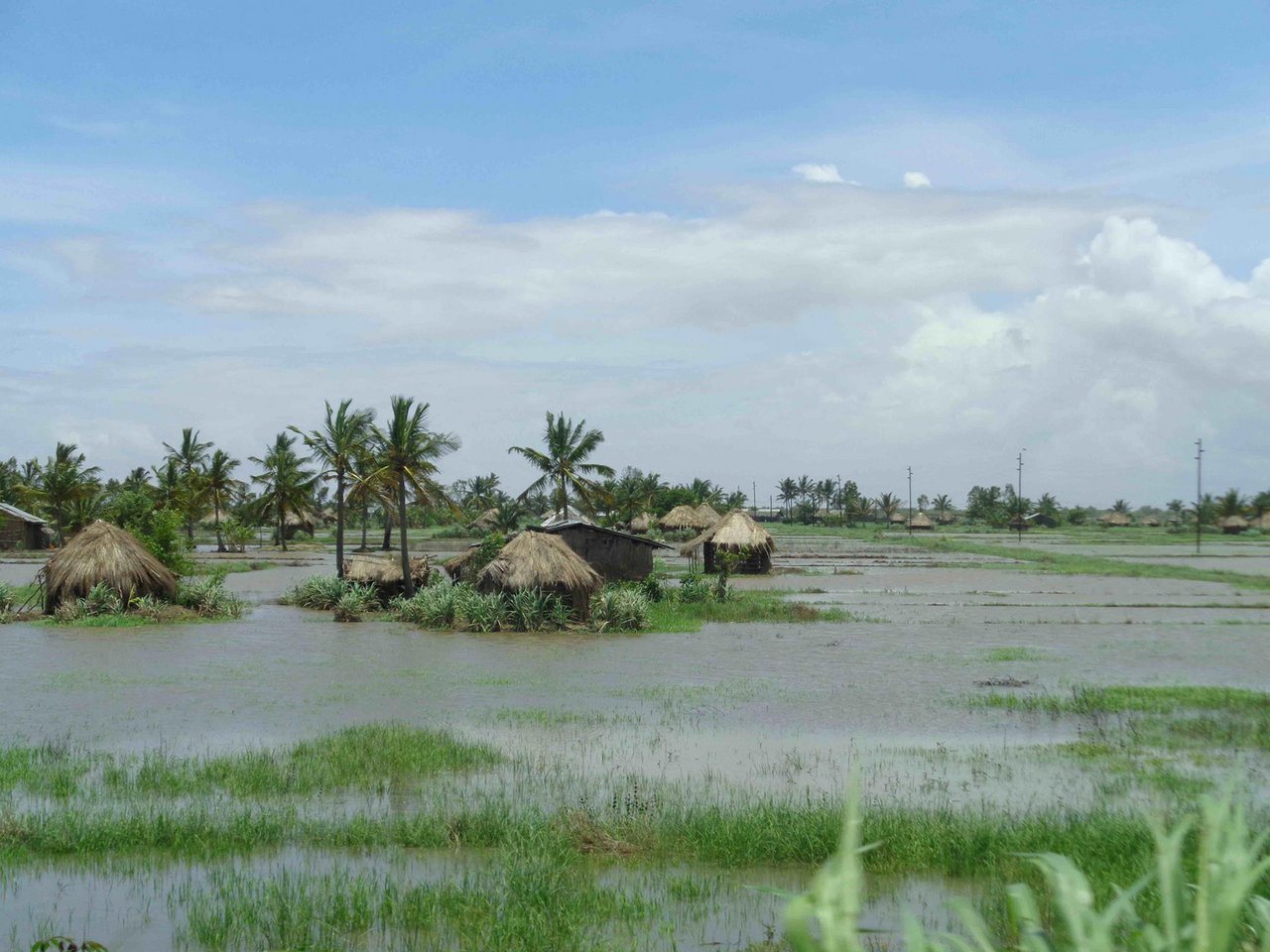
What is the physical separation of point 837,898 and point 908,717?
13.2m

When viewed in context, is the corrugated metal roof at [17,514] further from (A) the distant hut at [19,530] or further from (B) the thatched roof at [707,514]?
(B) the thatched roof at [707,514]

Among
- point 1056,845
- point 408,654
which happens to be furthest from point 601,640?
point 1056,845

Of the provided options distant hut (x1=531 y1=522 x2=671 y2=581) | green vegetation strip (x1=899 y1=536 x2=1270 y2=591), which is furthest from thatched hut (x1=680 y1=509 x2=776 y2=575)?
green vegetation strip (x1=899 y1=536 x2=1270 y2=591)

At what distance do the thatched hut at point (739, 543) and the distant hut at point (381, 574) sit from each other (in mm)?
14104

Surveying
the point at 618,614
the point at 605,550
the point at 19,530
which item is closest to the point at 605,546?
the point at 605,550

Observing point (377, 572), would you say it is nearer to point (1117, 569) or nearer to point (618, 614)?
point (618, 614)

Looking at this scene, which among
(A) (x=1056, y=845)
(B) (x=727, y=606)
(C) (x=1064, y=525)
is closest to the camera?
(A) (x=1056, y=845)

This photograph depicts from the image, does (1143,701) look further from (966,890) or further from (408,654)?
(408,654)

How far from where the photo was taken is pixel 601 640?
22.4 meters

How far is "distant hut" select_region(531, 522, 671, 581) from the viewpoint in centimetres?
3319

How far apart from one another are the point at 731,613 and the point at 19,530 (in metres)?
45.5

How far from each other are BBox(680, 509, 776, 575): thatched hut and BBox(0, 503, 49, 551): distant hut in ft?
116

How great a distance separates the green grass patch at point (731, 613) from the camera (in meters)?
25.3

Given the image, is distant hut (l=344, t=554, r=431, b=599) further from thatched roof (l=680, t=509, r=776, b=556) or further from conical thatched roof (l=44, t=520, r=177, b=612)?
thatched roof (l=680, t=509, r=776, b=556)
